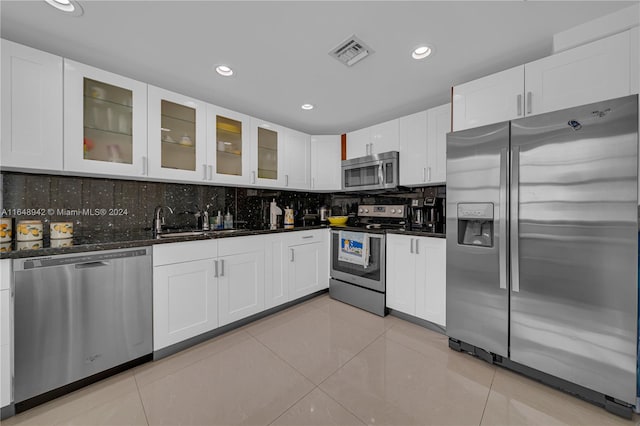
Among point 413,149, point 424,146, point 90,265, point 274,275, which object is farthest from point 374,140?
point 90,265

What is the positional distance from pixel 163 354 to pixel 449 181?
262cm

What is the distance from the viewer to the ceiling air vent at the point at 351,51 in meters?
1.60

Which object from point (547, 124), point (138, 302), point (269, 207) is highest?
point (547, 124)

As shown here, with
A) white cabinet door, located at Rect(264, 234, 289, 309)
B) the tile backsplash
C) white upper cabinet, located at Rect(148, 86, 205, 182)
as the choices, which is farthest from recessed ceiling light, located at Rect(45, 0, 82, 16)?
white cabinet door, located at Rect(264, 234, 289, 309)

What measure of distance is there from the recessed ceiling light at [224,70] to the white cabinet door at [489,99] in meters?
1.84

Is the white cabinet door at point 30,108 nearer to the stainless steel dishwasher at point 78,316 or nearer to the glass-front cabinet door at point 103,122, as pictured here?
the glass-front cabinet door at point 103,122

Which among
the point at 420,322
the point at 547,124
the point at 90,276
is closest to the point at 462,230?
the point at 547,124

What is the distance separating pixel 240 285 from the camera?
7.57 feet

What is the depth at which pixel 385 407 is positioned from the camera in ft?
4.66

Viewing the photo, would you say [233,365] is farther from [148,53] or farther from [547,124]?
[547,124]

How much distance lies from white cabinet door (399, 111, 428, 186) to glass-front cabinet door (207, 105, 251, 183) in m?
1.74

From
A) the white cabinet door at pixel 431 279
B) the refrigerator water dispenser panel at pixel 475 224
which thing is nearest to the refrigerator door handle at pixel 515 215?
the refrigerator water dispenser panel at pixel 475 224

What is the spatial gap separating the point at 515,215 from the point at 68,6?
293 centimetres

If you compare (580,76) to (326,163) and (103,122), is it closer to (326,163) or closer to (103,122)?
(326,163)
